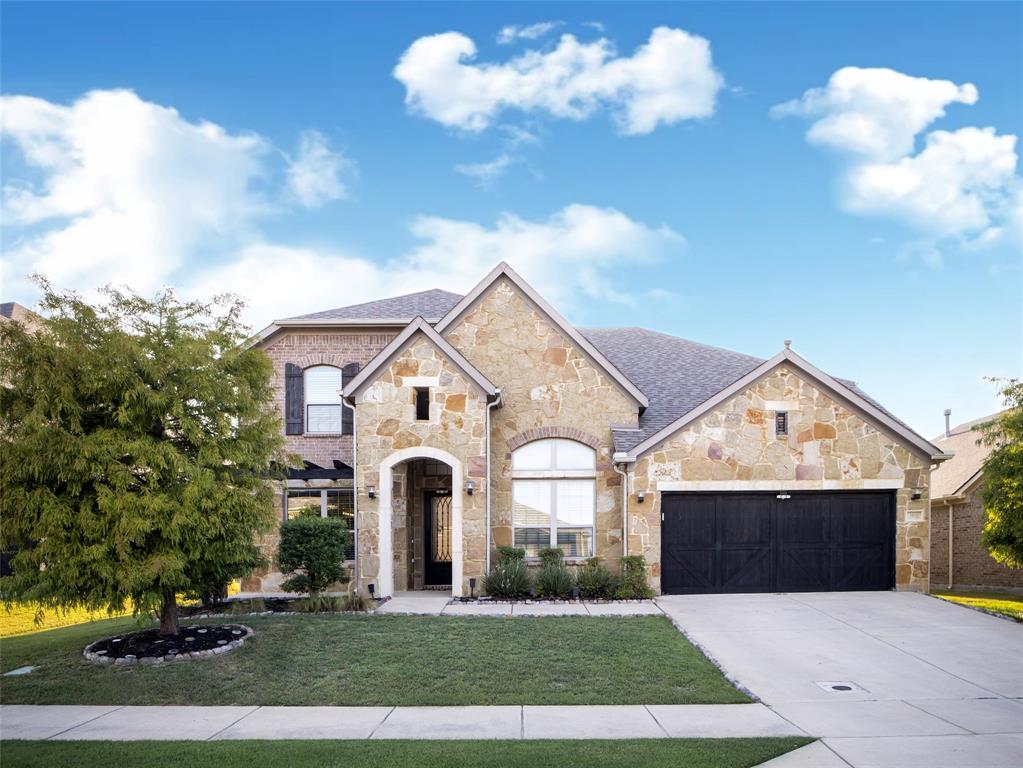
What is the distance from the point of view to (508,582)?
50.0 feet

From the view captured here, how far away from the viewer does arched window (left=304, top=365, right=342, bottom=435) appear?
59.7 ft

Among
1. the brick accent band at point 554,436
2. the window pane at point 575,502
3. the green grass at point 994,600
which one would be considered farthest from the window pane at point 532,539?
the green grass at point 994,600

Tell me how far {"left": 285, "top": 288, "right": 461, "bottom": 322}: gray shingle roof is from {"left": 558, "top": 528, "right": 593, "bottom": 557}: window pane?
6445mm

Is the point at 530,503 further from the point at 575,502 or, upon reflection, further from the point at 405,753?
the point at 405,753

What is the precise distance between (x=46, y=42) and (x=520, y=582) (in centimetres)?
1298

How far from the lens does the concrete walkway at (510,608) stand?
13.6 m

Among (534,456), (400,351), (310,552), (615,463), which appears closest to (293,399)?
(400,351)

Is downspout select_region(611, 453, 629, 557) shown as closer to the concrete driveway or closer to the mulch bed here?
the concrete driveway

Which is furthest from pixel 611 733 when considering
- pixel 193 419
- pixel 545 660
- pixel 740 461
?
pixel 740 461

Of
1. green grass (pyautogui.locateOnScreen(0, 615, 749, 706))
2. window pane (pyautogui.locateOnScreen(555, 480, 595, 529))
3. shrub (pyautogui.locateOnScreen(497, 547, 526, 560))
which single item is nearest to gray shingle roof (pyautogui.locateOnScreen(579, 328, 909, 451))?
window pane (pyautogui.locateOnScreen(555, 480, 595, 529))

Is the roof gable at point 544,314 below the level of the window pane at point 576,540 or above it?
above

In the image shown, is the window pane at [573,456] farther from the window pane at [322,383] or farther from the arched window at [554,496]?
the window pane at [322,383]

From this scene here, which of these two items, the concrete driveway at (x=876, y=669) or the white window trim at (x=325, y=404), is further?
the white window trim at (x=325, y=404)

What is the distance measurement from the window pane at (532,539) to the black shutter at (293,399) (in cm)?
626
